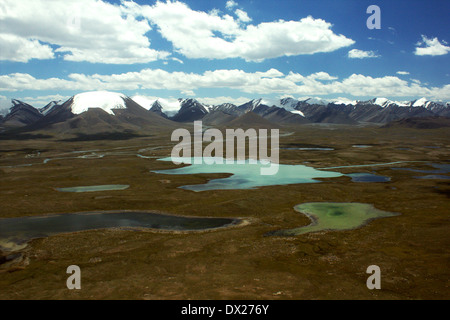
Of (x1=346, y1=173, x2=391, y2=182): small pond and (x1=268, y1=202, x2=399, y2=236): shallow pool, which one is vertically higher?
(x1=346, y1=173, x2=391, y2=182): small pond

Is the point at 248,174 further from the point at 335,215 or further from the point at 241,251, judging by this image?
the point at 241,251

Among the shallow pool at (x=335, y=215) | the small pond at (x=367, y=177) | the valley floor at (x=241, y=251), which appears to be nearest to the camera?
the valley floor at (x=241, y=251)

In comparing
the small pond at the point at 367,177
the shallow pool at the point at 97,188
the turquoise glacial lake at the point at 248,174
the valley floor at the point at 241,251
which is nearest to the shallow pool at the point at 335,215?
the valley floor at the point at 241,251

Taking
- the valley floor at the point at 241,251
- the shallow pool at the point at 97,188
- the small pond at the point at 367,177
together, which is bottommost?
the valley floor at the point at 241,251

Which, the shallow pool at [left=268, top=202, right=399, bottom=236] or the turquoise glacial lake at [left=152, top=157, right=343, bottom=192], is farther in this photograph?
the turquoise glacial lake at [left=152, top=157, right=343, bottom=192]

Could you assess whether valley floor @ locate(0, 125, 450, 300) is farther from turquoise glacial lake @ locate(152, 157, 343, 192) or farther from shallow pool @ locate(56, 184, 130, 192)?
turquoise glacial lake @ locate(152, 157, 343, 192)

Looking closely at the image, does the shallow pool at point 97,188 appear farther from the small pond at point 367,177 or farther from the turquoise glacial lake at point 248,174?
the small pond at point 367,177

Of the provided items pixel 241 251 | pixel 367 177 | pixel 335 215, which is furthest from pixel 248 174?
pixel 241 251

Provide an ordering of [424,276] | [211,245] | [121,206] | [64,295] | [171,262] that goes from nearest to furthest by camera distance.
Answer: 1. [64,295]
2. [424,276]
3. [171,262]
4. [211,245]
5. [121,206]

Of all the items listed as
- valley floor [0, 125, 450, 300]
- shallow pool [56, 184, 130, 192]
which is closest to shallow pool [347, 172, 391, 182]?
valley floor [0, 125, 450, 300]
